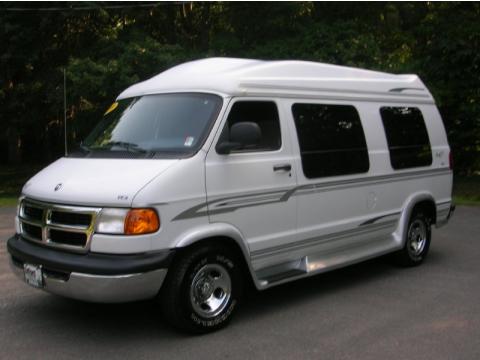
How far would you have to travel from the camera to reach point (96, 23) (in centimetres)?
2078

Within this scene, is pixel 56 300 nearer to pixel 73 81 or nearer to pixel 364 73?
pixel 364 73

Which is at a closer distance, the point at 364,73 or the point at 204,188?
the point at 204,188

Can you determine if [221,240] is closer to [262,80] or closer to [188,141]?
[188,141]

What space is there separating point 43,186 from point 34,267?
0.71 m

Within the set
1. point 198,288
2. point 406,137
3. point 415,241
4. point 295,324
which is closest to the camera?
point 198,288

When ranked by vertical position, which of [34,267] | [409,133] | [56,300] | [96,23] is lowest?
[56,300]

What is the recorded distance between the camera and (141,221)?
4.51 m

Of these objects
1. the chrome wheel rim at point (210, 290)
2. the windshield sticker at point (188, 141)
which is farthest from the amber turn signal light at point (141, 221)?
the windshield sticker at point (188, 141)

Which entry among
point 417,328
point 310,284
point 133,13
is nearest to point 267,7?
point 133,13

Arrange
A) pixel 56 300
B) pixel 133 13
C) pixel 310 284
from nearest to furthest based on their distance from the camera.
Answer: pixel 56 300
pixel 310 284
pixel 133 13

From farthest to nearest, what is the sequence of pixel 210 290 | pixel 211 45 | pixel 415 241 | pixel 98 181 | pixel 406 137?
pixel 211 45
pixel 415 241
pixel 406 137
pixel 210 290
pixel 98 181

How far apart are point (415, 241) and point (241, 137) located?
3623 mm

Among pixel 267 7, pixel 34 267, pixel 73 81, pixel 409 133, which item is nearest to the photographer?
pixel 34 267

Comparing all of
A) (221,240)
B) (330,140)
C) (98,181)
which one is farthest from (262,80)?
(98,181)
